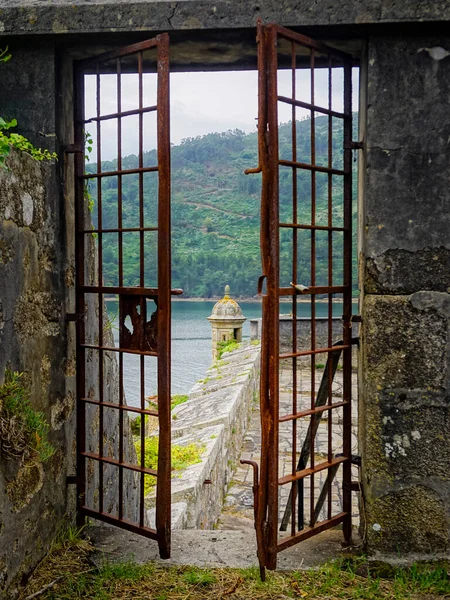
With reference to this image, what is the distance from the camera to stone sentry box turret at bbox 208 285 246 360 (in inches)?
766

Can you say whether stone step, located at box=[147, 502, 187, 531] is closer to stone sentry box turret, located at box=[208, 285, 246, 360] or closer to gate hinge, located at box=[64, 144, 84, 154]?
gate hinge, located at box=[64, 144, 84, 154]

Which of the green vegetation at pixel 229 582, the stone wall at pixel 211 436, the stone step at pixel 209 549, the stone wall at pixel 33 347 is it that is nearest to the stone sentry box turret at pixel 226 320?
the stone wall at pixel 211 436

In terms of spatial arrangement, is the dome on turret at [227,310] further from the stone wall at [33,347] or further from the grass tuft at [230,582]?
the grass tuft at [230,582]

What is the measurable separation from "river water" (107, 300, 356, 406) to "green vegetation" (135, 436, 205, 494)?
5.78 m

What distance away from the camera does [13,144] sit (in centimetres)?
279

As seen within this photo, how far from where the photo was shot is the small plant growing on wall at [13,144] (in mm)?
2490

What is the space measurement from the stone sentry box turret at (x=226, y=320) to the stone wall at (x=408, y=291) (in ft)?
53.6

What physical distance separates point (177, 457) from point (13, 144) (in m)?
4.12

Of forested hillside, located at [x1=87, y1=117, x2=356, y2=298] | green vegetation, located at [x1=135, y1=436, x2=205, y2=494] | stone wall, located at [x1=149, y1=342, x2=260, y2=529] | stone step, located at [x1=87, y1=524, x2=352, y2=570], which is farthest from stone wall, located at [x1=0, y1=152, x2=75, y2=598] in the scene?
forested hillside, located at [x1=87, y1=117, x2=356, y2=298]

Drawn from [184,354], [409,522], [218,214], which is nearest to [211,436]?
[409,522]

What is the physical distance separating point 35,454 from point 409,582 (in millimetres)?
2006

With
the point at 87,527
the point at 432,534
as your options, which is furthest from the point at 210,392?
A: the point at 432,534

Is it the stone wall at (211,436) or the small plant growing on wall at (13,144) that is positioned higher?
the small plant growing on wall at (13,144)

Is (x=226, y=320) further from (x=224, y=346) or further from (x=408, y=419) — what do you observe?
(x=408, y=419)
